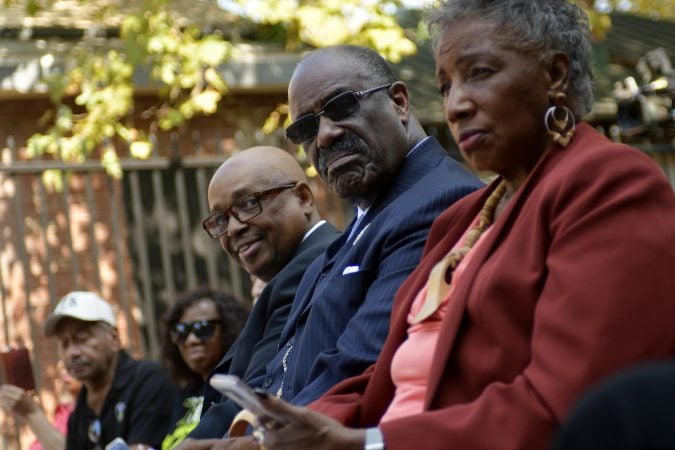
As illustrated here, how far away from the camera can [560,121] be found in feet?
10.0

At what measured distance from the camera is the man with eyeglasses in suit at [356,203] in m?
3.62

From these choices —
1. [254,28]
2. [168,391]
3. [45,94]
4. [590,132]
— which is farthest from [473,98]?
[254,28]

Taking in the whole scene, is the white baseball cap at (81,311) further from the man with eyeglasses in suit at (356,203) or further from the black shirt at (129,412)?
the man with eyeglasses in suit at (356,203)

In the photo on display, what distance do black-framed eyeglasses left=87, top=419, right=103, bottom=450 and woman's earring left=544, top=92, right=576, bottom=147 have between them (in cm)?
491

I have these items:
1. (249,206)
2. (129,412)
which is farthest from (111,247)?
(249,206)

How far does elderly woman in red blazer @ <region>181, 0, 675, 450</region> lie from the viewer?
2.53 metres

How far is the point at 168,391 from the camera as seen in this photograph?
729cm

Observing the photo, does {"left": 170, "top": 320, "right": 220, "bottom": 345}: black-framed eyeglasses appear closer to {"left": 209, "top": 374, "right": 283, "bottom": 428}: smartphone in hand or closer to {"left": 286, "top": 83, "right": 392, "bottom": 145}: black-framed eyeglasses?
{"left": 286, "top": 83, "right": 392, "bottom": 145}: black-framed eyeglasses

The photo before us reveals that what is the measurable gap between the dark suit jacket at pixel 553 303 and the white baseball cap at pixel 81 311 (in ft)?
17.0

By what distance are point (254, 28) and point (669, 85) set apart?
5971 mm

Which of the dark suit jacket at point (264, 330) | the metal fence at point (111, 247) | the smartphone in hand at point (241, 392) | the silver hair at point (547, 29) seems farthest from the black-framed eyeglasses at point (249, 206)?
the metal fence at point (111, 247)

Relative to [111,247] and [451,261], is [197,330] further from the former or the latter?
[111,247]

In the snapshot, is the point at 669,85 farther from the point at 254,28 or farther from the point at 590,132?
the point at 254,28

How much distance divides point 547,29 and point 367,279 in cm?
107
